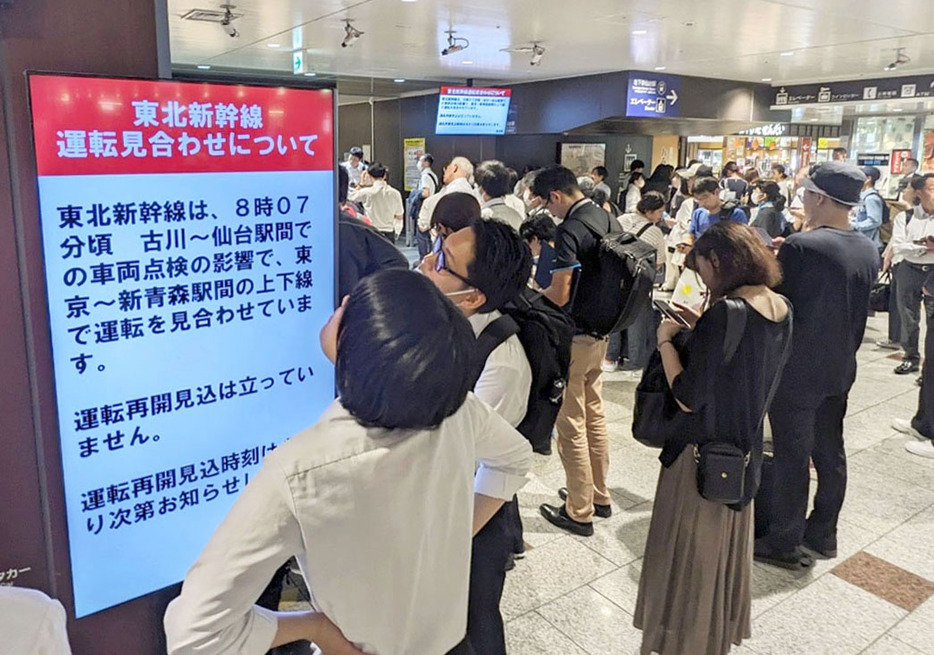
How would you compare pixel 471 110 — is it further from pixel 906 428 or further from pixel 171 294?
pixel 171 294

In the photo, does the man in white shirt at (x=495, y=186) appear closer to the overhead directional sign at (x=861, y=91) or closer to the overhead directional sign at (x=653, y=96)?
the overhead directional sign at (x=653, y=96)

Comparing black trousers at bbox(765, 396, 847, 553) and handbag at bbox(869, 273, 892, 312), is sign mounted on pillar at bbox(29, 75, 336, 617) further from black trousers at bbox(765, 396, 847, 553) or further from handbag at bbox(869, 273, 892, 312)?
handbag at bbox(869, 273, 892, 312)

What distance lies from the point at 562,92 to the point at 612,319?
28.4ft

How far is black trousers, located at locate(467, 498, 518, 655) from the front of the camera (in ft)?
5.24

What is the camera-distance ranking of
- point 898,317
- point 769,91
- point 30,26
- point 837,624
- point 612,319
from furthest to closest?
point 769,91 → point 898,317 → point 612,319 → point 837,624 → point 30,26

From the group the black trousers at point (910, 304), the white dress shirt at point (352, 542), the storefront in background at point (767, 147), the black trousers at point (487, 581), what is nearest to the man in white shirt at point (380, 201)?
the black trousers at point (910, 304)

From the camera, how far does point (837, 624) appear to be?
2.55 metres

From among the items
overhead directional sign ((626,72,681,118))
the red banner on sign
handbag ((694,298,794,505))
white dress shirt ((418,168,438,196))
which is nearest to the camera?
the red banner on sign

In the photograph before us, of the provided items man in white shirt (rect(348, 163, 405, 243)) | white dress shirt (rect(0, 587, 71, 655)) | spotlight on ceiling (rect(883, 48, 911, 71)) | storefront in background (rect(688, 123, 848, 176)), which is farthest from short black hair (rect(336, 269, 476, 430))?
storefront in background (rect(688, 123, 848, 176))

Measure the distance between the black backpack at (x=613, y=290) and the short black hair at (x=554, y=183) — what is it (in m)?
0.28

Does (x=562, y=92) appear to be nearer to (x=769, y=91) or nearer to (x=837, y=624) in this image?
(x=769, y=91)

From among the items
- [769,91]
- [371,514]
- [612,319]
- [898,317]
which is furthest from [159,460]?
[769,91]

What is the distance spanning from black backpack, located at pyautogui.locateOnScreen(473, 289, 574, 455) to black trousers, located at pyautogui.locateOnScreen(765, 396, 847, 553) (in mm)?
1284

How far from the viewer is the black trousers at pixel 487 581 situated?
160 centimetres
